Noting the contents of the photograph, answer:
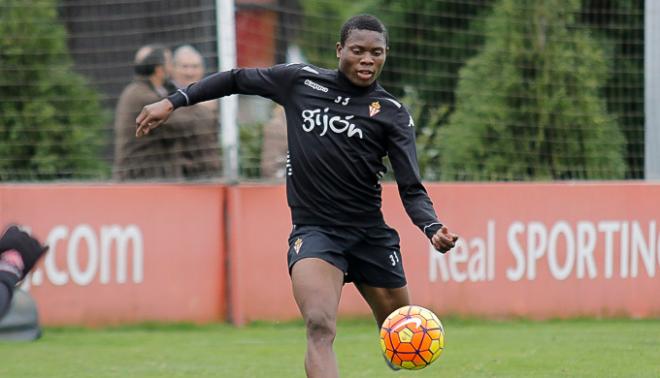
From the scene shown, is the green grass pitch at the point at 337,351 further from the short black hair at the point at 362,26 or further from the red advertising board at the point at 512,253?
the short black hair at the point at 362,26

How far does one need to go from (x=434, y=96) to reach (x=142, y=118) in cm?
656

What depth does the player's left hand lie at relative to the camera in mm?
6605

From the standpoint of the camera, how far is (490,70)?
1273 centimetres

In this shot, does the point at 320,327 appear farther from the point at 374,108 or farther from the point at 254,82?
the point at 254,82

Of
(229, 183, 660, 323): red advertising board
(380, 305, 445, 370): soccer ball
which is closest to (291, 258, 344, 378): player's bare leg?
(380, 305, 445, 370): soccer ball

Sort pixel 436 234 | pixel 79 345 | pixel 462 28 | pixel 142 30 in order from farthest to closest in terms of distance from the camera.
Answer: pixel 462 28
pixel 142 30
pixel 79 345
pixel 436 234

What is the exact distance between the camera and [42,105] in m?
12.1

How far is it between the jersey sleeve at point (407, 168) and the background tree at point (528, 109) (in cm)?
538

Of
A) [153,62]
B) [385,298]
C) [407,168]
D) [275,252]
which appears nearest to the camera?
[407,168]

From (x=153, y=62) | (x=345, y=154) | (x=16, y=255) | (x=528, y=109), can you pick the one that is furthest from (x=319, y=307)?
(x=528, y=109)

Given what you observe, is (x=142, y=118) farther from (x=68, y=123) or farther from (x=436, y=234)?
(x=68, y=123)

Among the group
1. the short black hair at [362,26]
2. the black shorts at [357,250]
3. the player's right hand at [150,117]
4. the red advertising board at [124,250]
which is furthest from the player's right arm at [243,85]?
the red advertising board at [124,250]

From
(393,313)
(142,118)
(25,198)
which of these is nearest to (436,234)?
(393,313)

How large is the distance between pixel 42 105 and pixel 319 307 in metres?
6.14
